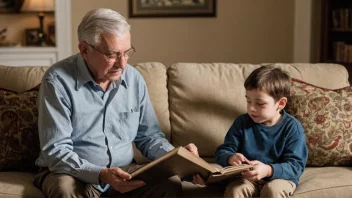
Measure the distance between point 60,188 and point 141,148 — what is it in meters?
0.48

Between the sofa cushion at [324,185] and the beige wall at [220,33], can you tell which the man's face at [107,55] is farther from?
the beige wall at [220,33]

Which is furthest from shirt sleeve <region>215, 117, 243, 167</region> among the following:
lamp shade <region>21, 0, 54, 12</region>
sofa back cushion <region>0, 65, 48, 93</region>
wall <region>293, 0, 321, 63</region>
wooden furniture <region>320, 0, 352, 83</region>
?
lamp shade <region>21, 0, 54, 12</region>

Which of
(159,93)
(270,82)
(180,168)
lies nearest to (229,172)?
(180,168)

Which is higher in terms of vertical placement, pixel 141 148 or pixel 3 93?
pixel 3 93

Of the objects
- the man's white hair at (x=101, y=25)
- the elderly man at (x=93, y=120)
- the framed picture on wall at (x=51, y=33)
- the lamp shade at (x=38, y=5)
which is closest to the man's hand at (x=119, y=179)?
the elderly man at (x=93, y=120)

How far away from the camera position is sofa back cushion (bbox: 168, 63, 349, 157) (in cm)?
253

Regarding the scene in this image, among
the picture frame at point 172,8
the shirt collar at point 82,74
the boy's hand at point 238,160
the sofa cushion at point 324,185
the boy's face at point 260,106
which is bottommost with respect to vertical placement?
the sofa cushion at point 324,185

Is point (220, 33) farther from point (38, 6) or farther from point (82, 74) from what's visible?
point (82, 74)

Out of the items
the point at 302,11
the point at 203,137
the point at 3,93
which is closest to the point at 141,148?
the point at 203,137

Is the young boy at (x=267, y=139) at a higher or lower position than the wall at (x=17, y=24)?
lower

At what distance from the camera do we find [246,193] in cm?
203

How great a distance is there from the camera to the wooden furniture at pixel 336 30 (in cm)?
460

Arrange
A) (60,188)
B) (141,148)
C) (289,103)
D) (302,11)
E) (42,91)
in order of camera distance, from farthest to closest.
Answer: (302,11) → (289,103) → (141,148) → (42,91) → (60,188)

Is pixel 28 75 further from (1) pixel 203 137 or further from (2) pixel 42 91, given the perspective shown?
(1) pixel 203 137
